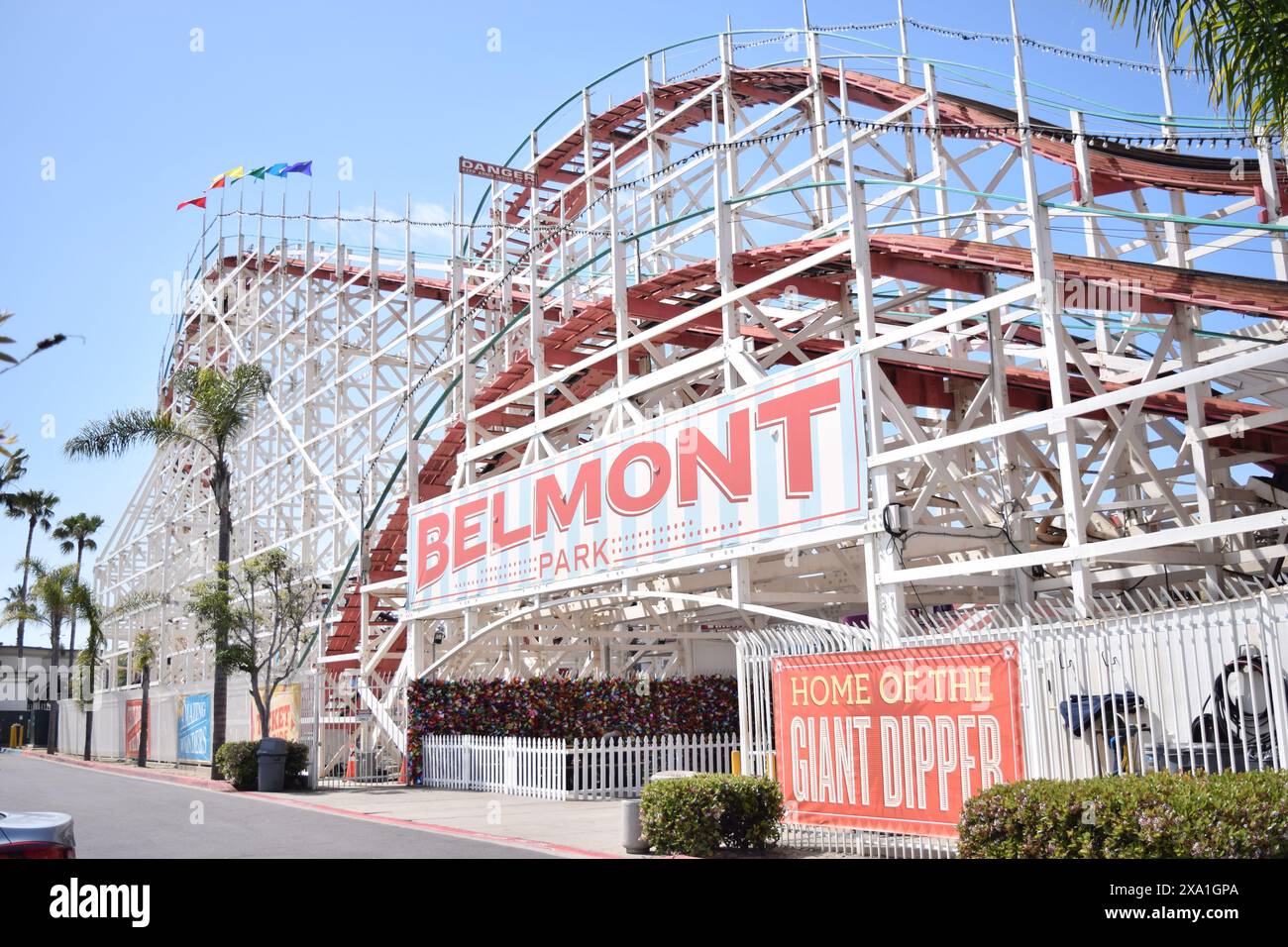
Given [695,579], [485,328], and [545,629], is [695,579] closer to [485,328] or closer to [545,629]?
[545,629]

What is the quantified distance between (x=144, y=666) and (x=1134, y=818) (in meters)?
34.3

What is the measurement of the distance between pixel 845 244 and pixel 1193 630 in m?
7.83

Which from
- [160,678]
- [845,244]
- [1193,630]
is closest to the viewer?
[1193,630]

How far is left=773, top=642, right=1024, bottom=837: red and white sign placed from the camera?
34.4ft

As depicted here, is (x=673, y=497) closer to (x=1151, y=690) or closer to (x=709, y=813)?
(x=709, y=813)

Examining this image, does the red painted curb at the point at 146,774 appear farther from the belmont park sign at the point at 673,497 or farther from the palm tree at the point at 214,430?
the belmont park sign at the point at 673,497

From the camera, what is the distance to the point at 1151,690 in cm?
936

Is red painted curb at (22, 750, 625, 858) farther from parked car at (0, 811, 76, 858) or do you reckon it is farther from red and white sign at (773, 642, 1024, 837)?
parked car at (0, 811, 76, 858)

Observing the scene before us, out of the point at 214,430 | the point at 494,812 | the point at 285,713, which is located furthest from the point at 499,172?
the point at 494,812

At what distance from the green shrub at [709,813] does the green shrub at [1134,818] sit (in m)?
3.16

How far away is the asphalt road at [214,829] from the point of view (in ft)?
40.7

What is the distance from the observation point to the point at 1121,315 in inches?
715

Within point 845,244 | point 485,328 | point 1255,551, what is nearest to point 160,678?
point 485,328

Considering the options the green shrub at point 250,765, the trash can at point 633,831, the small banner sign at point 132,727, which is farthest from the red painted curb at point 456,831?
the small banner sign at point 132,727
